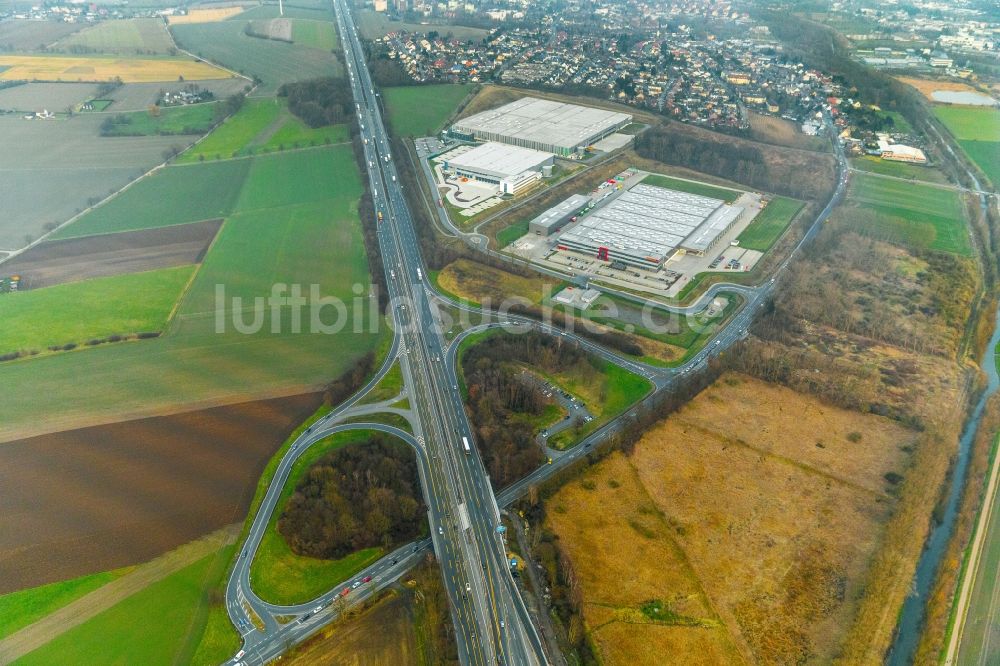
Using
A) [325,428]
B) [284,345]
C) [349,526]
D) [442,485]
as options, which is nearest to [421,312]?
[284,345]

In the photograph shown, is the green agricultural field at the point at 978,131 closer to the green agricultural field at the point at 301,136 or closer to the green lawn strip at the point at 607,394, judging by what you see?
the green lawn strip at the point at 607,394

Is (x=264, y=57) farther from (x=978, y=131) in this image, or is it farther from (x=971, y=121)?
(x=978, y=131)

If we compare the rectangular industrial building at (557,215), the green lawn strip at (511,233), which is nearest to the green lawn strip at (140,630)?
the green lawn strip at (511,233)

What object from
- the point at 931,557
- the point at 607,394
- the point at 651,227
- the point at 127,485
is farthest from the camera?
the point at 651,227

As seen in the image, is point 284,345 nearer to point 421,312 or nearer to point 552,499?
point 421,312

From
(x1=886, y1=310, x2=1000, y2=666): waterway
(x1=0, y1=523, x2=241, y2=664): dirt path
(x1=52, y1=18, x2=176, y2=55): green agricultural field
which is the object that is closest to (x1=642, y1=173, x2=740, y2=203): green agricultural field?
(x1=886, y1=310, x2=1000, y2=666): waterway

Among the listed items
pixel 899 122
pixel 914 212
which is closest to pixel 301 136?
pixel 914 212
